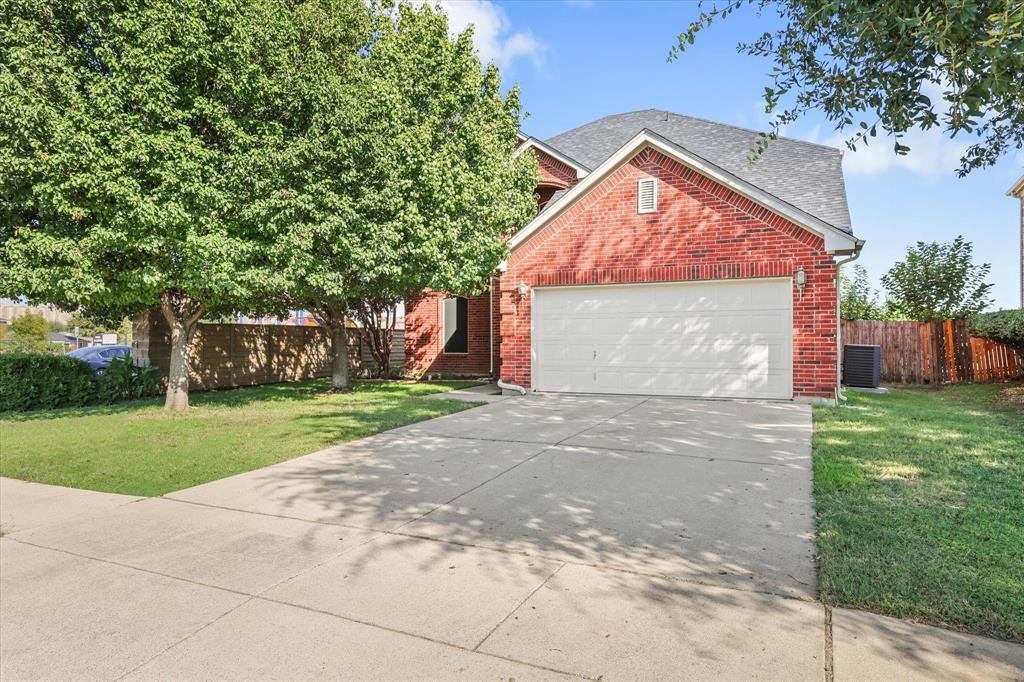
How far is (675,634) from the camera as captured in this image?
9.20 feet

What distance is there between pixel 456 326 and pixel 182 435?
10.0 m

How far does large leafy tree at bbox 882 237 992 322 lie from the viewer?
17.9 meters

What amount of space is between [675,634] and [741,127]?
56.0 ft

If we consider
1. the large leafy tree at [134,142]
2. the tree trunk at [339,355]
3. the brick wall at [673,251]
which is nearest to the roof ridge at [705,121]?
the brick wall at [673,251]

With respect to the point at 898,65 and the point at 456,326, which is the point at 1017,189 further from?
the point at 898,65

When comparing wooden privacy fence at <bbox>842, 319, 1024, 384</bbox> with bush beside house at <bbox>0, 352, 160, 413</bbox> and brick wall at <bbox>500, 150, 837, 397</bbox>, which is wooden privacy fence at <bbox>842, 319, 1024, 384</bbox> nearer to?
brick wall at <bbox>500, 150, 837, 397</bbox>

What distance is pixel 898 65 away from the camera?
3.26m

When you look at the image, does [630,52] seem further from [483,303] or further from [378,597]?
[483,303]

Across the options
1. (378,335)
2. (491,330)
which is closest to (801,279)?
(491,330)

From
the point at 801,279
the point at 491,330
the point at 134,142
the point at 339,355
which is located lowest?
the point at 339,355

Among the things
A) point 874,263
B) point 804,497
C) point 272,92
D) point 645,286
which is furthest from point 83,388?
point 874,263

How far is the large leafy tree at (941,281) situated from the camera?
58.9 feet

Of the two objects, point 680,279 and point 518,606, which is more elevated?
point 680,279

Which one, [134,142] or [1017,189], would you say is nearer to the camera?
[134,142]
